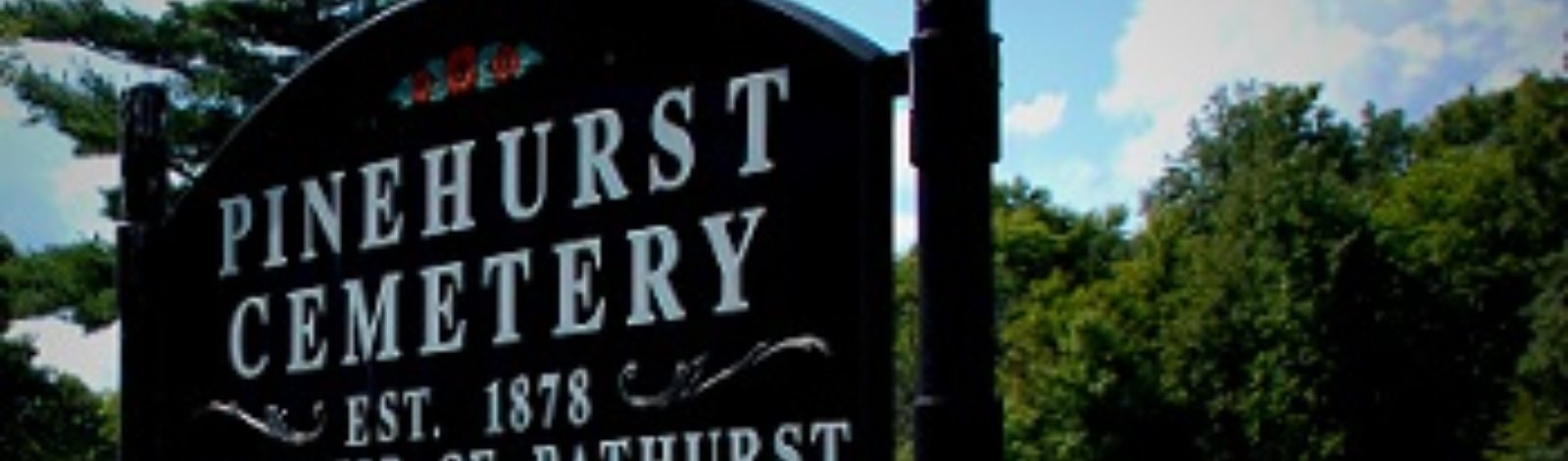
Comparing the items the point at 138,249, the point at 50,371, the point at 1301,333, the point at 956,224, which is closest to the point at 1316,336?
the point at 1301,333

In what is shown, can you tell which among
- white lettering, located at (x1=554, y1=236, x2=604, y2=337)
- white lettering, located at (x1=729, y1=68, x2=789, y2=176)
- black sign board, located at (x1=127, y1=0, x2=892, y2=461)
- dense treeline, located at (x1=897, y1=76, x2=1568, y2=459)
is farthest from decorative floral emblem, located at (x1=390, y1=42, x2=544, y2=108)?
dense treeline, located at (x1=897, y1=76, x2=1568, y2=459)

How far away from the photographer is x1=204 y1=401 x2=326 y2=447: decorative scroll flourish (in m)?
4.49

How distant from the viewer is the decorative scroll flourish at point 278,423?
4.49 meters

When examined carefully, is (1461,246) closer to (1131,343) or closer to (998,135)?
(1131,343)

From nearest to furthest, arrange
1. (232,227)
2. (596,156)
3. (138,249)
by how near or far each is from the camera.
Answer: (596,156)
(232,227)
(138,249)

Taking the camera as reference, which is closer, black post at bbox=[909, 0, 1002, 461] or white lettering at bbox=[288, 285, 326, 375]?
black post at bbox=[909, 0, 1002, 461]

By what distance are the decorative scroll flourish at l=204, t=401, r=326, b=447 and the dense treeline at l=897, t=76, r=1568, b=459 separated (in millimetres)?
33328

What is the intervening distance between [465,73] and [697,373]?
0.82 meters

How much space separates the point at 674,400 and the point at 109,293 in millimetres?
24035

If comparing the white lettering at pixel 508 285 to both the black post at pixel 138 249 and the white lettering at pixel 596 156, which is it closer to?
the white lettering at pixel 596 156

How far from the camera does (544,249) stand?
3.96m

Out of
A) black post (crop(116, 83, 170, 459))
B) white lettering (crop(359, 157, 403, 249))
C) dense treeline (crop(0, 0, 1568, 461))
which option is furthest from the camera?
dense treeline (crop(0, 0, 1568, 461))

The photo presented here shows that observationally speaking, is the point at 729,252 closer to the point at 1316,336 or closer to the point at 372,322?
the point at 372,322

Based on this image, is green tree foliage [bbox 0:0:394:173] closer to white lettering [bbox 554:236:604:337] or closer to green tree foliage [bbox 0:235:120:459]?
green tree foliage [bbox 0:235:120:459]
